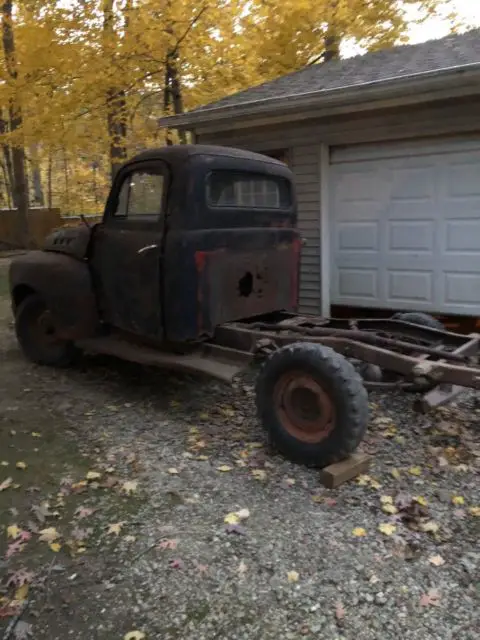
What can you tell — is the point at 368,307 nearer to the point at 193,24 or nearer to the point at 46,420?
the point at 46,420

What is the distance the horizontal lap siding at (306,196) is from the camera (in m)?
7.98

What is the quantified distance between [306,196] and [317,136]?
808mm

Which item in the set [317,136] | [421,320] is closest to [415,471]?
[421,320]

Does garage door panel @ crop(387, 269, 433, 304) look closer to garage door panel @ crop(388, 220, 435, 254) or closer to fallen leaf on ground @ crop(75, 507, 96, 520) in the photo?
garage door panel @ crop(388, 220, 435, 254)

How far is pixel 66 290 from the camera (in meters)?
5.80

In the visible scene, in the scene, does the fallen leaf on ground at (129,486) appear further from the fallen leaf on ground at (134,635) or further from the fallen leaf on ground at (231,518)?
the fallen leaf on ground at (134,635)

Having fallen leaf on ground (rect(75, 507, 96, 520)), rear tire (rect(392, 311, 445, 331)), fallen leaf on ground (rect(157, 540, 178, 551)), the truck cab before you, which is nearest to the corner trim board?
the truck cab

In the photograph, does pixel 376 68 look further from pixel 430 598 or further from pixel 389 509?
pixel 430 598

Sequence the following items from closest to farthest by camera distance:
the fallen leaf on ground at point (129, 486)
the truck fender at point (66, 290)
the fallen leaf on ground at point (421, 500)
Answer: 1. the fallen leaf on ground at point (421, 500)
2. the fallen leaf on ground at point (129, 486)
3. the truck fender at point (66, 290)

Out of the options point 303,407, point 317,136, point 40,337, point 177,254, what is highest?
point 317,136

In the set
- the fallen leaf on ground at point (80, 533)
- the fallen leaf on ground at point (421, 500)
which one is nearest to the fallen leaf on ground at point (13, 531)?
the fallen leaf on ground at point (80, 533)

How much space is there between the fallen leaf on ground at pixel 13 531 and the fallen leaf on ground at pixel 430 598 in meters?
2.21

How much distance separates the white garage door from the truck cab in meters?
2.12

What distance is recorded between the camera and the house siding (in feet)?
22.0
